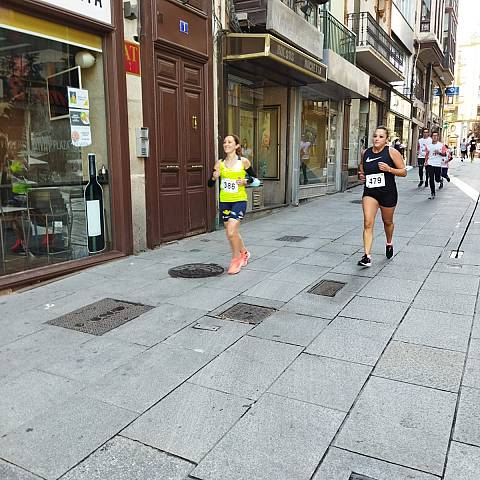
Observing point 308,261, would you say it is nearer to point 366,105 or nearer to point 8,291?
point 8,291

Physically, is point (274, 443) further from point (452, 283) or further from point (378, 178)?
point (378, 178)

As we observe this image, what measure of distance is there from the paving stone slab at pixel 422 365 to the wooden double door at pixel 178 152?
487 cm

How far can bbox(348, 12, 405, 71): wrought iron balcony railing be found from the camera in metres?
16.2

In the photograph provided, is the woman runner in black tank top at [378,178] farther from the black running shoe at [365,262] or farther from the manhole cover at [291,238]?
the manhole cover at [291,238]

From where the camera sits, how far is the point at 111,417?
116 inches

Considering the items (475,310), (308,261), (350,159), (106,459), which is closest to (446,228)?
(308,261)

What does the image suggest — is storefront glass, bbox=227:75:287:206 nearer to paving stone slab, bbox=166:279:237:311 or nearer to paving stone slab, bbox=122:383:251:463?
paving stone slab, bbox=166:279:237:311

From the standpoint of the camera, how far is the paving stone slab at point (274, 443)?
2438mm

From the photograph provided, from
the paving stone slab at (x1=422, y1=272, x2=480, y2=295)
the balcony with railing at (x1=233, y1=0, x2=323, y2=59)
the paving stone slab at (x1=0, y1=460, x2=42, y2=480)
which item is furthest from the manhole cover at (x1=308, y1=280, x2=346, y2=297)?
the balcony with railing at (x1=233, y1=0, x2=323, y2=59)

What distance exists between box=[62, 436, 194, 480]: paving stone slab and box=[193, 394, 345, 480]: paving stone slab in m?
0.13

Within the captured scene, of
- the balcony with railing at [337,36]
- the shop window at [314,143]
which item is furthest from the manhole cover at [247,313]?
the balcony with railing at [337,36]

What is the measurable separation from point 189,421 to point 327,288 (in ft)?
9.93

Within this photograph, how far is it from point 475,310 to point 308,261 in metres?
2.56

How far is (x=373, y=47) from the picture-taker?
1678 cm
